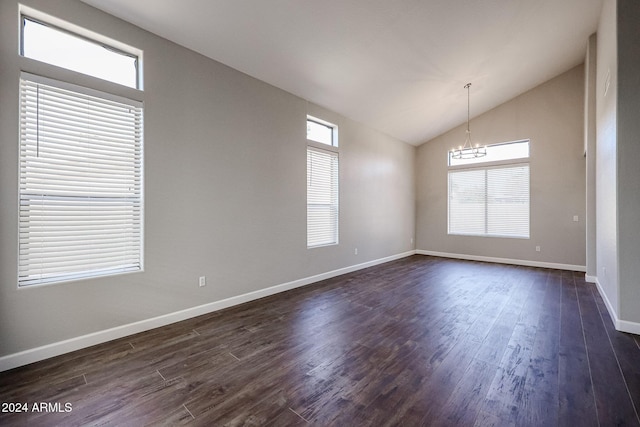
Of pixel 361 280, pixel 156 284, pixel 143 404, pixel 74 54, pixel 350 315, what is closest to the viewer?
pixel 143 404

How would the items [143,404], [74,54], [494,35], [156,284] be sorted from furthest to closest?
[494,35] < [156,284] < [74,54] < [143,404]

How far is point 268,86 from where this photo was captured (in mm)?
4191

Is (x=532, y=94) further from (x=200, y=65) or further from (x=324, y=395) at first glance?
(x=324, y=395)

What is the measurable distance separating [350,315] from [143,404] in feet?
7.28

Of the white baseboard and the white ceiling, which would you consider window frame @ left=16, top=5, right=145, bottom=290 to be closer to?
the white ceiling

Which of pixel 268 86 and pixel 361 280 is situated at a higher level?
pixel 268 86

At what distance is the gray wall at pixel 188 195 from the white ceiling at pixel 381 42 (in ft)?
0.98

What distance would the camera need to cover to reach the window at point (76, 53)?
2.43 meters

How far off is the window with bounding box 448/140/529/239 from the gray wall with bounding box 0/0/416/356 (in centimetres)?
409

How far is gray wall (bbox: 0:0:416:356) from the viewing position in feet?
7.54

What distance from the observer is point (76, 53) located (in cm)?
264

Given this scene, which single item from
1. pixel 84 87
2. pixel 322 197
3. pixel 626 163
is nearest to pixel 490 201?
pixel 626 163

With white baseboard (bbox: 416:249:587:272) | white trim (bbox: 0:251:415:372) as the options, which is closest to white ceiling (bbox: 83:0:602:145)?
white trim (bbox: 0:251:415:372)

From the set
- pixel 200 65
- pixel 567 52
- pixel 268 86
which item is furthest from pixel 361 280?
pixel 567 52
